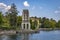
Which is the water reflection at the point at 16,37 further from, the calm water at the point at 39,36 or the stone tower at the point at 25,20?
the stone tower at the point at 25,20

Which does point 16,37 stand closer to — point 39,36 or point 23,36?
point 23,36

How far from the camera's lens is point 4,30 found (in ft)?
29.0

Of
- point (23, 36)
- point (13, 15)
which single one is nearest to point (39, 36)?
point (23, 36)

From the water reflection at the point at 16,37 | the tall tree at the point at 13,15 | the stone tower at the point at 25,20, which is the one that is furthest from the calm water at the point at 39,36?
the tall tree at the point at 13,15

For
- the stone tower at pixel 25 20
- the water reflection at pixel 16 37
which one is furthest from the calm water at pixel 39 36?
the stone tower at pixel 25 20

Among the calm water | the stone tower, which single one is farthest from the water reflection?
the stone tower

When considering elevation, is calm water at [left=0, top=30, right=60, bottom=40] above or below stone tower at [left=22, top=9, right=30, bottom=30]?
below

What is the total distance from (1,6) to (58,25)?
180cm

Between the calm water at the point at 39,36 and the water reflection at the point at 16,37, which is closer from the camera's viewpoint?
the calm water at the point at 39,36

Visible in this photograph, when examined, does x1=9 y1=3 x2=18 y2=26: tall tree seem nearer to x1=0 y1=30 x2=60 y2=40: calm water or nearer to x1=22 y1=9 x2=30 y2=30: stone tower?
x1=22 y1=9 x2=30 y2=30: stone tower

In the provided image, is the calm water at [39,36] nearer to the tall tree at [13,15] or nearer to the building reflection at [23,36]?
the building reflection at [23,36]

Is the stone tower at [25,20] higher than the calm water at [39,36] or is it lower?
higher

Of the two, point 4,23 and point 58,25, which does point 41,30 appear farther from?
point 4,23

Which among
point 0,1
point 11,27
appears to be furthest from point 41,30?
point 0,1
